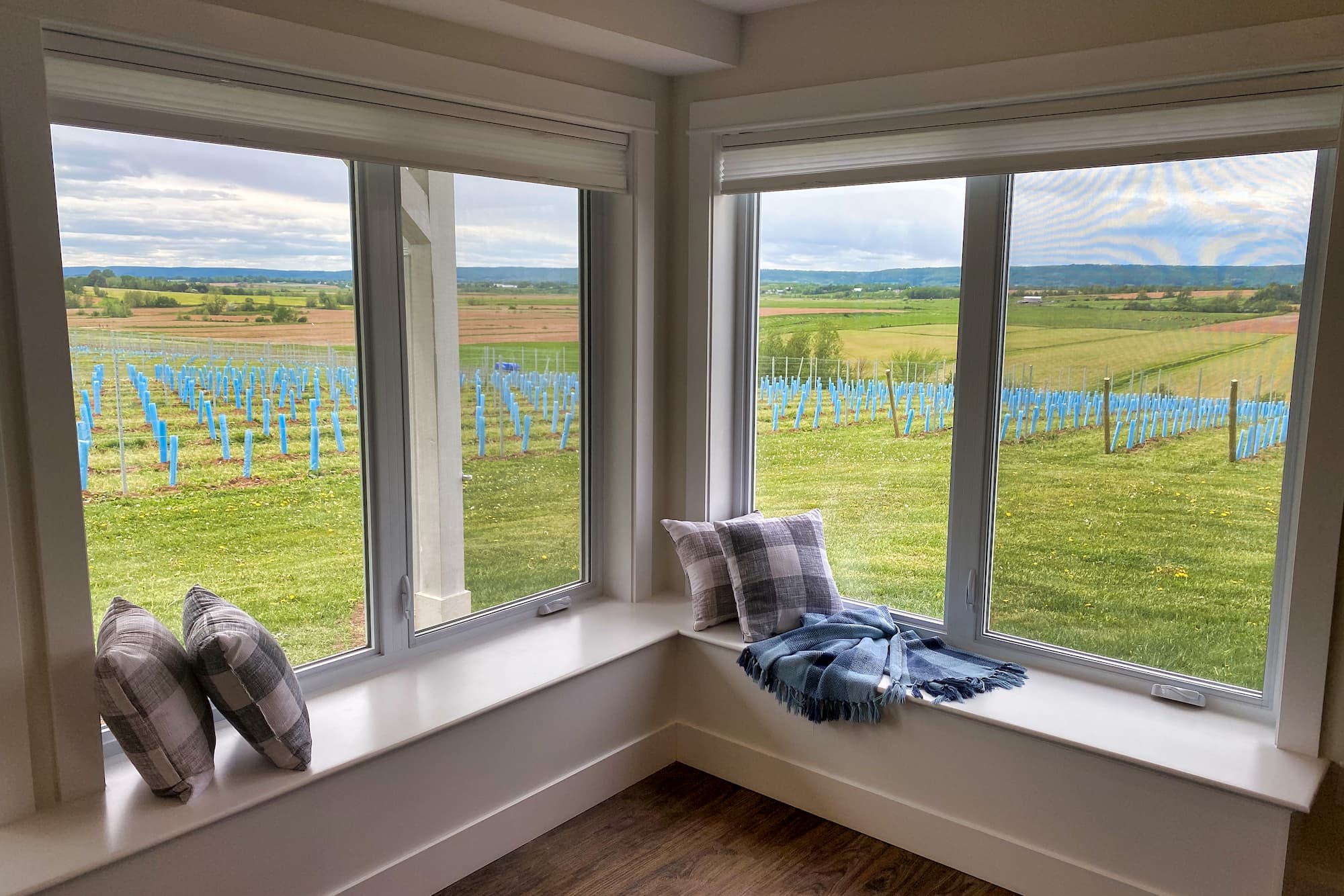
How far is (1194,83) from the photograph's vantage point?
7.89 feet

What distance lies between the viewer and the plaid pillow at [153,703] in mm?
1994

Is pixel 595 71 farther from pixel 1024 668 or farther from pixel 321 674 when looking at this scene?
pixel 1024 668

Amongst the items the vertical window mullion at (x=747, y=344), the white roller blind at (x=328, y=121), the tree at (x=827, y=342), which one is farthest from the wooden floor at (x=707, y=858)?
the white roller blind at (x=328, y=121)

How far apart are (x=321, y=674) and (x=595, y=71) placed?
2082mm

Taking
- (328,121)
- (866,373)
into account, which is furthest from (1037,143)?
(328,121)

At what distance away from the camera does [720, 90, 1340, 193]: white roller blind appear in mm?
2324

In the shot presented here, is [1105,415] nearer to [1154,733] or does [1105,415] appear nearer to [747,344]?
[1154,733]

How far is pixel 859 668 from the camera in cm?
283

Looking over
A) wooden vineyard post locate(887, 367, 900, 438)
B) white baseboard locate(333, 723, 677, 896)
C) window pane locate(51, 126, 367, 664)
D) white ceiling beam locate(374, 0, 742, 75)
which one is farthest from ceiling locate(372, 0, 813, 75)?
white baseboard locate(333, 723, 677, 896)

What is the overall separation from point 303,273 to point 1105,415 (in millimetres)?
2316

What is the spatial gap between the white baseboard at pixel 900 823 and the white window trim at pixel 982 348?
558mm


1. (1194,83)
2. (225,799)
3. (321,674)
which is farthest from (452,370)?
(1194,83)

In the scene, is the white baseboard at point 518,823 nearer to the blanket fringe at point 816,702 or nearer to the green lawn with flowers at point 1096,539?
the blanket fringe at point 816,702

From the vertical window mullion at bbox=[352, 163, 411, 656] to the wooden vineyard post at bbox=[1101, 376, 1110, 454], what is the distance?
6.77 ft
